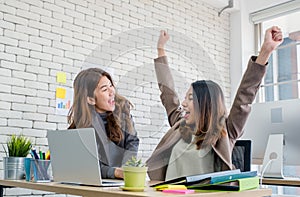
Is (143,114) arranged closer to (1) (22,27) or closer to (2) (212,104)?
(2) (212,104)

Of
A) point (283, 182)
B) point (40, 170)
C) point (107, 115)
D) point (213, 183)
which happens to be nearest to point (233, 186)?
point (213, 183)

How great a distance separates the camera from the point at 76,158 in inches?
45.4

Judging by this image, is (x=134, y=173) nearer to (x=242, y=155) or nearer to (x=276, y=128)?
(x=242, y=155)

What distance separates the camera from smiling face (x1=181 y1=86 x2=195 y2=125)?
108 centimetres

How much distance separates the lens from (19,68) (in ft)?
8.71

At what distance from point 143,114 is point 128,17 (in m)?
2.49

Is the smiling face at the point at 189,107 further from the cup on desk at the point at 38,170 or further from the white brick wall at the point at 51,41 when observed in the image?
the cup on desk at the point at 38,170

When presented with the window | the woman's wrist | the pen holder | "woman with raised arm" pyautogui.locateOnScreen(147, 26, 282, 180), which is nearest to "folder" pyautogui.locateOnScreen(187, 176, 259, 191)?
"woman with raised arm" pyautogui.locateOnScreen(147, 26, 282, 180)

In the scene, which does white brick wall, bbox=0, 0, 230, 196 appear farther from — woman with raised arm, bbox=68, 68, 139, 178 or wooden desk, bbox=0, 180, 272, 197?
wooden desk, bbox=0, 180, 272, 197

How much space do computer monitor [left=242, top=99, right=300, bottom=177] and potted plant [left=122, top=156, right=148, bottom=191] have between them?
59.0 inches

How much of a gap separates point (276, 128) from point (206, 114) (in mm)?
1472

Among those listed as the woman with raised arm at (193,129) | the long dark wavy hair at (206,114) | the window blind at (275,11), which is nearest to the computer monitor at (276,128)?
the woman with raised arm at (193,129)

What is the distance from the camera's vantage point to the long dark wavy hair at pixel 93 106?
98 centimetres

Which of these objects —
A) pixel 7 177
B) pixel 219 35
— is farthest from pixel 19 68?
pixel 219 35
